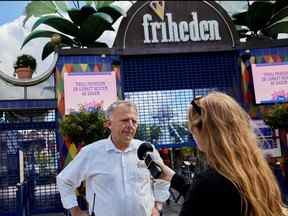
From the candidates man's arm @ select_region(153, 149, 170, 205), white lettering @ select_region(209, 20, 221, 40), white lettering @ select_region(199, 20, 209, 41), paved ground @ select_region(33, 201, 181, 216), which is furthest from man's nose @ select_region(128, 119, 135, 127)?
white lettering @ select_region(209, 20, 221, 40)

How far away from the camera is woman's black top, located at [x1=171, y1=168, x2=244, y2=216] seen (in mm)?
1349

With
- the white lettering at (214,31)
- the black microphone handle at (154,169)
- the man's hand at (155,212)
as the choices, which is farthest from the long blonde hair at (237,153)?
the white lettering at (214,31)

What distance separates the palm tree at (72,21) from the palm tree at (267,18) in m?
5.03

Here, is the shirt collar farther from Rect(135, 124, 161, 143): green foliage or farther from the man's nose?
Rect(135, 124, 161, 143): green foliage

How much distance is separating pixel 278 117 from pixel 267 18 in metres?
5.30

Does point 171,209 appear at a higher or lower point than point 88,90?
lower

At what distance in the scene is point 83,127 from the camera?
9602 millimetres

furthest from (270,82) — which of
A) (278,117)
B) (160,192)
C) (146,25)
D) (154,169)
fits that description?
(154,169)

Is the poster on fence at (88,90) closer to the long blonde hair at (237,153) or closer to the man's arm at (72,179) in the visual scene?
the man's arm at (72,179)

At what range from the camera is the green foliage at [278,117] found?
33.9 feet

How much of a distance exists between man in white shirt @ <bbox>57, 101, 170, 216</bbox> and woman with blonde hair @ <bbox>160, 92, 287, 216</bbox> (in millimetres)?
1175

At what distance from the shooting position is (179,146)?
443 inches

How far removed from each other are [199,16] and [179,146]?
13.7ft

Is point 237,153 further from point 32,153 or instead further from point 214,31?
point 214,31
